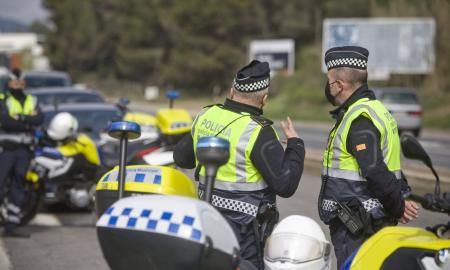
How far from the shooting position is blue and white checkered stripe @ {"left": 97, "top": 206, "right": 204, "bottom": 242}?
333 centimetres

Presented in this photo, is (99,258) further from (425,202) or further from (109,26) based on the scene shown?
(109,26)

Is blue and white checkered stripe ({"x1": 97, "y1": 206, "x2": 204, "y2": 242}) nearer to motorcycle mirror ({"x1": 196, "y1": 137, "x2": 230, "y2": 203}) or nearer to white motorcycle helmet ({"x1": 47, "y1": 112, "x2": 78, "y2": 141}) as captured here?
motorcycle mirror ({"x1": 196, "y1": 137, "x2": 230, "y2": 203})

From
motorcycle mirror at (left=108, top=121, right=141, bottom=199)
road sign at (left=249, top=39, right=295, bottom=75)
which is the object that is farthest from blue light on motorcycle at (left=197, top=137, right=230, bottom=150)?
road sign at (left=249, top=39, right=295, bottom=75)

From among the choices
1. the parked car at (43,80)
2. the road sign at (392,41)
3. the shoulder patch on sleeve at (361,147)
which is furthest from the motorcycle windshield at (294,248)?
the road sign at (392,41)

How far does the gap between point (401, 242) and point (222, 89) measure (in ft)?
225

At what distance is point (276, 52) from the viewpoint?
214 ft

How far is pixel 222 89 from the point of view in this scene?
237ft

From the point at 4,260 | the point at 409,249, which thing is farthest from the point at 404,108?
the point at 409,249

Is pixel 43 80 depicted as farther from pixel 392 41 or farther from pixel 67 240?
pixel 392 41

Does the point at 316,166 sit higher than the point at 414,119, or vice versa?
the point at 316,166

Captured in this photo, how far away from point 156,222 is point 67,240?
609 cm

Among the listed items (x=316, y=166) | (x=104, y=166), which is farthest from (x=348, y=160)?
(x=316, y=166)

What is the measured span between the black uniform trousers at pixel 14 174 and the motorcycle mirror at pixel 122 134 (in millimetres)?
5469

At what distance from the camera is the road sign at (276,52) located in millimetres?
63906
